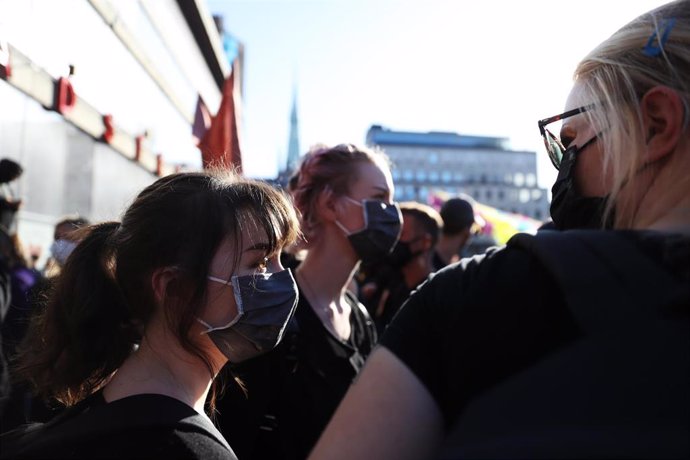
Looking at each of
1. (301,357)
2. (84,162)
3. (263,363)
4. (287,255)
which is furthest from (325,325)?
(84,162)

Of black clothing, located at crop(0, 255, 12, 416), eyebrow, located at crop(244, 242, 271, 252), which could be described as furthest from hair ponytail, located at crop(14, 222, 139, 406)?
black clothing, located at crop(0, 255, 12, 416)

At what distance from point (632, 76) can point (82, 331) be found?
1.50m

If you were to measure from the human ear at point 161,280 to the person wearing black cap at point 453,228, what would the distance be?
4209 millimetres

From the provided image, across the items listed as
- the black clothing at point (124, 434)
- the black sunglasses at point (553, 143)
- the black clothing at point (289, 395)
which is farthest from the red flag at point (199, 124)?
the black sunglasses at point (553, 143)

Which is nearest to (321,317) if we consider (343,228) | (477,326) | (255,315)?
(343,228)

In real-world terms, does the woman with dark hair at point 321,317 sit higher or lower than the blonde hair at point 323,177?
lower

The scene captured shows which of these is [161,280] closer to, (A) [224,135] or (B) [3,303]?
(B) [3,303]

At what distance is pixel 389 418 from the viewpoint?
3.20ft

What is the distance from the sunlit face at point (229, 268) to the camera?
1.88 meters

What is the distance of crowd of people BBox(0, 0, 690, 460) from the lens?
0.83 metres

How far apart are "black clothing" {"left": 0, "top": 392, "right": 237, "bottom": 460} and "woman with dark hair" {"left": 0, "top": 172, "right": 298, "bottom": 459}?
9 cm

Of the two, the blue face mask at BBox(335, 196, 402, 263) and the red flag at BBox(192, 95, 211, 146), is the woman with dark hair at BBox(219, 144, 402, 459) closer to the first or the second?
the blue face mask at BBox(335, 196, 402, 263)

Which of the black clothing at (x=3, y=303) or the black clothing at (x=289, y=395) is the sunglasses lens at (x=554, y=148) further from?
the black clothing at (x=3, y=303)

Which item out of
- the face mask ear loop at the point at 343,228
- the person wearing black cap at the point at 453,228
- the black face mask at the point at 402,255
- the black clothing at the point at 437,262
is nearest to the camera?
the face mask ear loop at the point at 343,228
